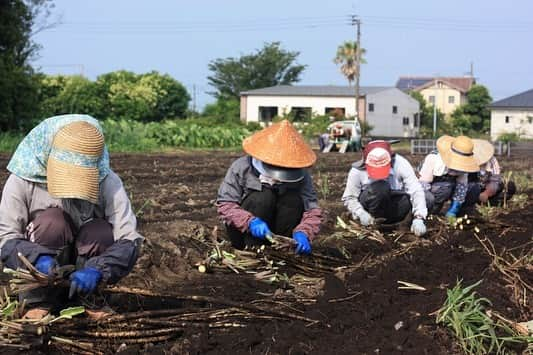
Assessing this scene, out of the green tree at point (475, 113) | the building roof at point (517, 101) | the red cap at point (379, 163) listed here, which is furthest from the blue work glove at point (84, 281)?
the green tree at point (475, 113)

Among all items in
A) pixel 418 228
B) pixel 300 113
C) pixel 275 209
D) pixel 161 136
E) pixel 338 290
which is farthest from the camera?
Answer: pixel 300 113

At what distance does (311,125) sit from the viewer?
40.3m

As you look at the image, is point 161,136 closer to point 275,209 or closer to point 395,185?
point 395,185

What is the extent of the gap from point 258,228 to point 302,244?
0.89 feet

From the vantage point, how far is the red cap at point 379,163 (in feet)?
19.2

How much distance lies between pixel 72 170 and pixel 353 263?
236 centimetres

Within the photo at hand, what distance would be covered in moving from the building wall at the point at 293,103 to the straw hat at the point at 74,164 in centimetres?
4732

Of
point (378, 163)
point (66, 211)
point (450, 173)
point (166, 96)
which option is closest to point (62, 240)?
point (66, 211)

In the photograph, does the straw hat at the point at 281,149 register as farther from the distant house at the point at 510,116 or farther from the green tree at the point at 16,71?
the distant house at the point at 510,116

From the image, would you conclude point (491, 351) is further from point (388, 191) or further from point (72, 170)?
point (388, 191)

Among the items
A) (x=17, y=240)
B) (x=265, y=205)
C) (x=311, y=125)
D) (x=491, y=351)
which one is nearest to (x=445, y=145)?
(x=265, y=205)

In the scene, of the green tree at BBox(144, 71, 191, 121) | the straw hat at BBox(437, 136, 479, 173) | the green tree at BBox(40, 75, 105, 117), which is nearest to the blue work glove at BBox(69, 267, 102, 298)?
the straw hat at BBox(437, 136, 479, 173)

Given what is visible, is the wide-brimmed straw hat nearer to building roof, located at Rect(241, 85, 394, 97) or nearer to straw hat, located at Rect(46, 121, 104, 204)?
straw hat, located at Rect(46, 121, 104, 204)

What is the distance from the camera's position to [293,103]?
5103cm
